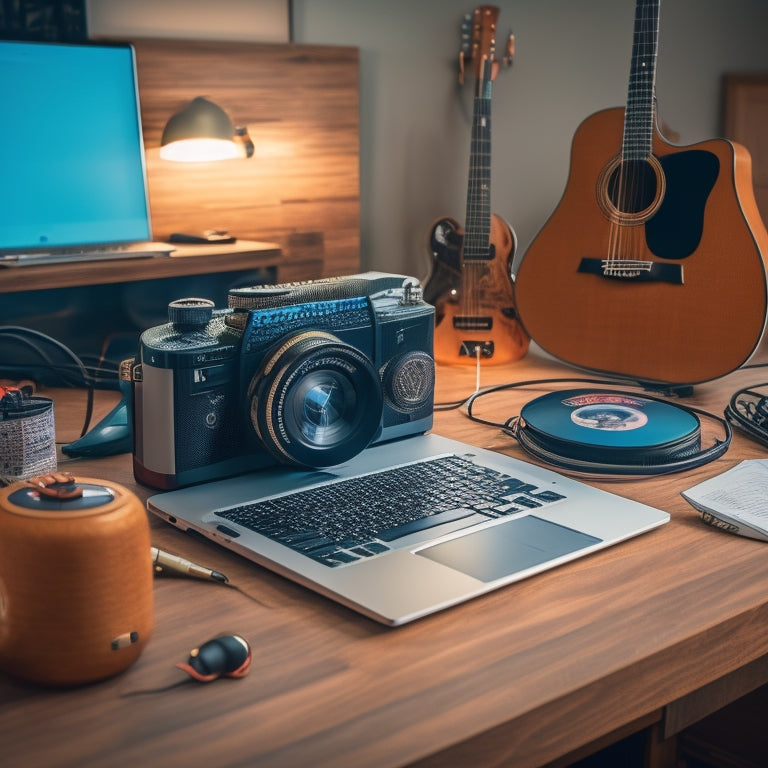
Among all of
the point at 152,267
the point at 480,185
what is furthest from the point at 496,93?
the point at 152,267

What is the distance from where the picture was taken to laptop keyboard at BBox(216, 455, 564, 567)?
2.64ft

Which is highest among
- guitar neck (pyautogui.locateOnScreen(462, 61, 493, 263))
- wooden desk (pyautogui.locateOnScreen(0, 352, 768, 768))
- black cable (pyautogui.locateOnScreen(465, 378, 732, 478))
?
guitar neck (pyautogui.locateOnScreen(462, 61, 493, 263))

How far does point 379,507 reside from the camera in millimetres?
879

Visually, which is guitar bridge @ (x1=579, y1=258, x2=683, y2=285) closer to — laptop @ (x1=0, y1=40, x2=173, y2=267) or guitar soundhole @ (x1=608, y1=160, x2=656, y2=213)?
guitar soundhole @ (x1=608, y1=160, x2=656, y2=213)

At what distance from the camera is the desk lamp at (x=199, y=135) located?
1510 mm

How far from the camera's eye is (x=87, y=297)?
1518mm

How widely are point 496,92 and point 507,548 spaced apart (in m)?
1.37

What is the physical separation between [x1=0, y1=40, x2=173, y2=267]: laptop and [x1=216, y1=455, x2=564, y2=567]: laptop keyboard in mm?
666

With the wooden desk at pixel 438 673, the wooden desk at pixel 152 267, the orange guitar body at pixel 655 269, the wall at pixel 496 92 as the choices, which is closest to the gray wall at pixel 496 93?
the wall at pixel 496 92

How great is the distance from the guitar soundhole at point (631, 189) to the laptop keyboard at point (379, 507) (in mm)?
564

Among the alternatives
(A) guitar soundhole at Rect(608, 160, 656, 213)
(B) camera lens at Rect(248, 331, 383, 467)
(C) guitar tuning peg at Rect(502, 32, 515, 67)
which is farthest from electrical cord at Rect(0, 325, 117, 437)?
(C) guitar tuning peg at Rect(502, 32, 515, 67)

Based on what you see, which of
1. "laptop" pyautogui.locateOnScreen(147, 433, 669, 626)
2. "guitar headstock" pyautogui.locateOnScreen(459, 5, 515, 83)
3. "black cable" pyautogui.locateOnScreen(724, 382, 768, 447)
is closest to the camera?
"laptop" pyautogui.locateOnScreen(147, 433, 669, 626)

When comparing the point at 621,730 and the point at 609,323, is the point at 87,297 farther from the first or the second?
the point at 621,730

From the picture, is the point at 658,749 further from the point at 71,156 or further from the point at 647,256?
the point at 71,156
